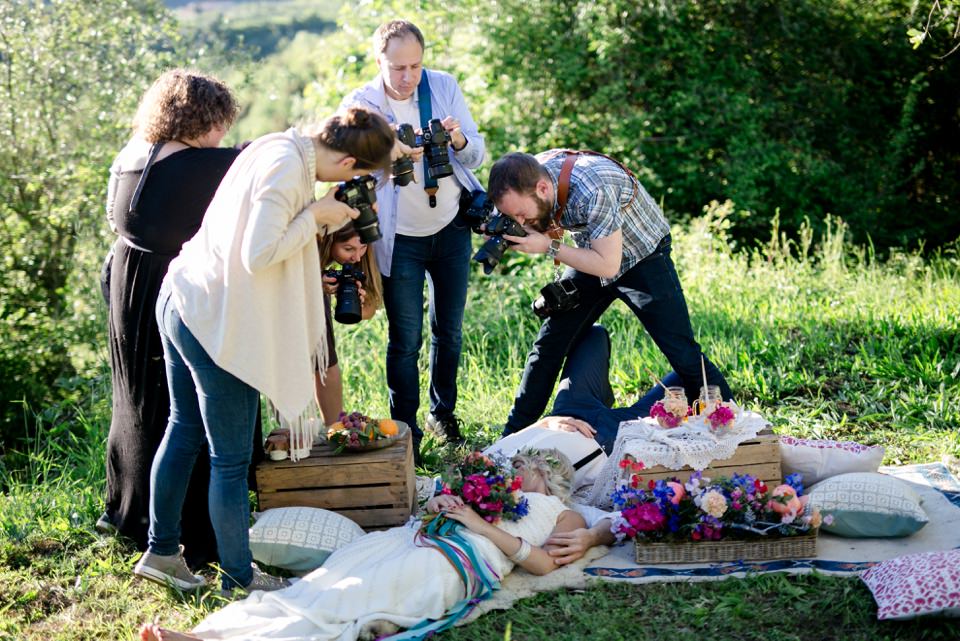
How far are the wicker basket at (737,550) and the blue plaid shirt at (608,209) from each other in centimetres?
122

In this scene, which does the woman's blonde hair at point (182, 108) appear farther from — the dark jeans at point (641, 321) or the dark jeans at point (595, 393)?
the dark jeans at point (595, 393)

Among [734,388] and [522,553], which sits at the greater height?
[522,553]

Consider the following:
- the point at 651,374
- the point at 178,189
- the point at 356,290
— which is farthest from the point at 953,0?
the point at 178,189

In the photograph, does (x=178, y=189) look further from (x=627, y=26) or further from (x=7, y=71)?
(x=627, y=26)

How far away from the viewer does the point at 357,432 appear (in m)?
3.72

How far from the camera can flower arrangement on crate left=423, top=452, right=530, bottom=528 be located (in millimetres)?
3387

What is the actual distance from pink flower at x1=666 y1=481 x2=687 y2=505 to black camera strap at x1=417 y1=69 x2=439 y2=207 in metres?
1.54

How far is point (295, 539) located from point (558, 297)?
152cm

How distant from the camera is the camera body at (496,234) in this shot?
12.9 feet

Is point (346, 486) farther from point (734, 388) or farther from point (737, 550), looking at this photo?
point (734, 388)

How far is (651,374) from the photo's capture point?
17.0ft

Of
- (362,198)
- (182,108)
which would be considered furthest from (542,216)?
(182,108)

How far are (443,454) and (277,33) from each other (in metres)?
19.8

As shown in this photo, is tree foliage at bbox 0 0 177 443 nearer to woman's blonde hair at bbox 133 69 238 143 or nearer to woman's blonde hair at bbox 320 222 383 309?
woman's blonde hair at bbox 320 222 383 309
